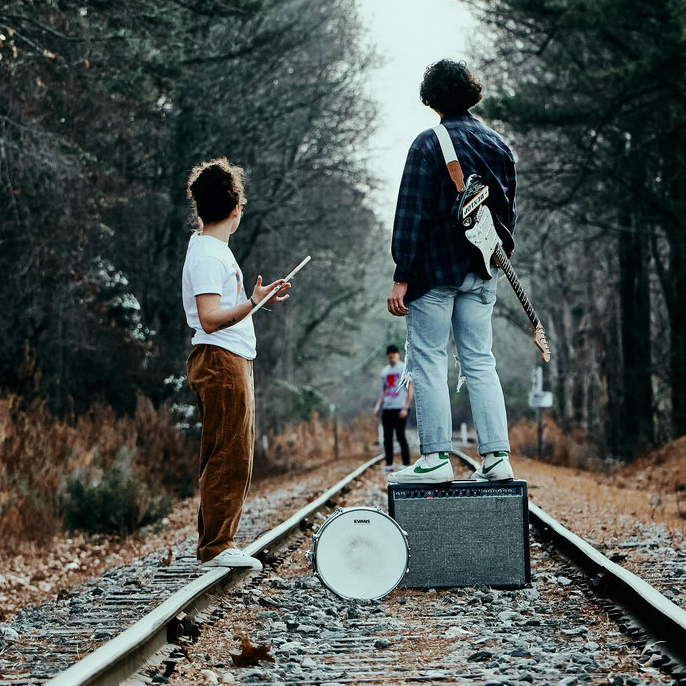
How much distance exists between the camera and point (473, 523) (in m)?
5.29

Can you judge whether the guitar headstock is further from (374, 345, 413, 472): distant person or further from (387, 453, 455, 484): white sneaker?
(374, 345, 413, 472): distant person

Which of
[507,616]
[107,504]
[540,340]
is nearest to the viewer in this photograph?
[507,616]

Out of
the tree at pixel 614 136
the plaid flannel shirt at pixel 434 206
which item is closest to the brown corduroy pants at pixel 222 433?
the plaid flannel shirt at pixel 434 206

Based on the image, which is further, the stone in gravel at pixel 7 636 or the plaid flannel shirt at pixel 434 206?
the plaid flannel shirt at pixel 434 206

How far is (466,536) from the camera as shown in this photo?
5305 millimetres

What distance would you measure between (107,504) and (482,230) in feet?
23.0

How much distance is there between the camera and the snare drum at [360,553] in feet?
16.2

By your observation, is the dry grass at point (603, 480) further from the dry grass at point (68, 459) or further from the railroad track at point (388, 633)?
the dry grass at point (68, 459)

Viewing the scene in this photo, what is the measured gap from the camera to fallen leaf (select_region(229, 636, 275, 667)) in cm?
391

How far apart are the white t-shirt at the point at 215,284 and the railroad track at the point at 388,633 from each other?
44.5 inches

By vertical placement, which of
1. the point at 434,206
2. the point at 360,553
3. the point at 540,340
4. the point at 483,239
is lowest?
the point at 360,553

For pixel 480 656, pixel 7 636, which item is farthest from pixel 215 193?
pixel 480 656

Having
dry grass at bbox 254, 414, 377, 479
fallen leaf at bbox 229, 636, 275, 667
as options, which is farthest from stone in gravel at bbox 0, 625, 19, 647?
dry grass at bbox 254, 414, 377, 479

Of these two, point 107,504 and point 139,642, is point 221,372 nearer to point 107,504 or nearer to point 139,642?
point 139,642
